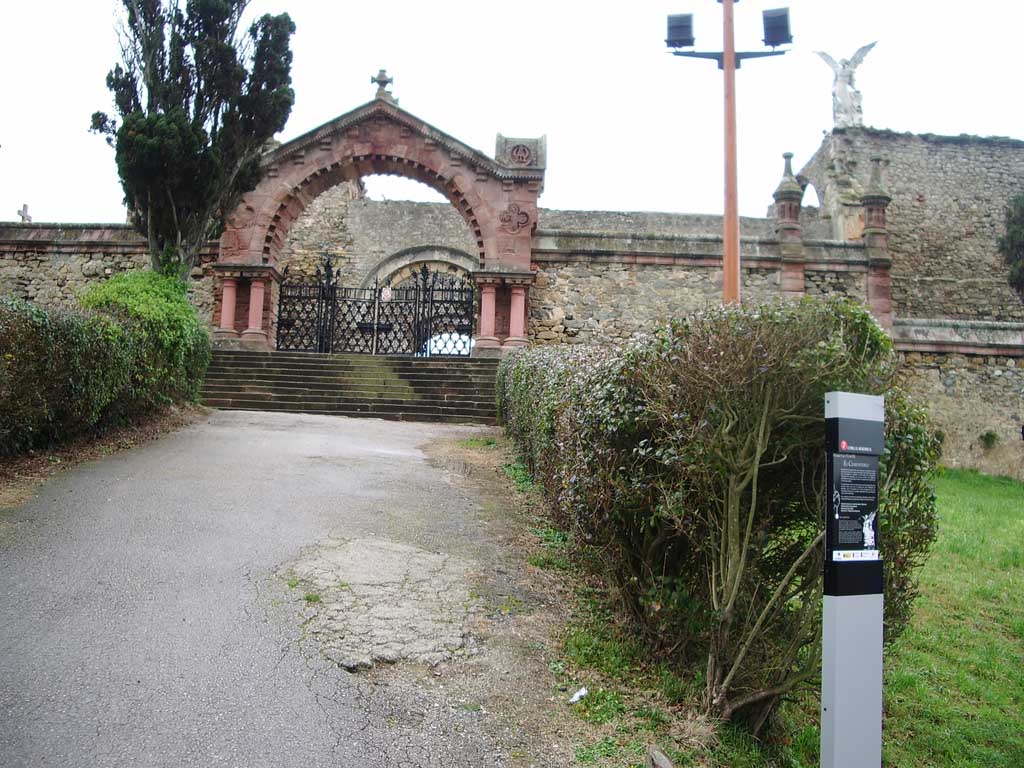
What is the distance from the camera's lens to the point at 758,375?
337cm

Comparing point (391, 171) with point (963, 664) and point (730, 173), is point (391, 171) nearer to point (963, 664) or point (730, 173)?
point (730, 173)

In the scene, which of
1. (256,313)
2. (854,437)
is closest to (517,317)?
(256,313)

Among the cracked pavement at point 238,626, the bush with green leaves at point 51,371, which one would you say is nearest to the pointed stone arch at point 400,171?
the bush with green leaves at point 51,371

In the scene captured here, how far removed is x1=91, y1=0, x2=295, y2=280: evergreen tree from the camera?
42.9ft

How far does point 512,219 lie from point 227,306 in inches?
269

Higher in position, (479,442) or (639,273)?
(639,273)

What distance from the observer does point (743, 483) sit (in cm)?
342

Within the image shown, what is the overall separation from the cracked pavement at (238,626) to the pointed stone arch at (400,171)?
11.0 m

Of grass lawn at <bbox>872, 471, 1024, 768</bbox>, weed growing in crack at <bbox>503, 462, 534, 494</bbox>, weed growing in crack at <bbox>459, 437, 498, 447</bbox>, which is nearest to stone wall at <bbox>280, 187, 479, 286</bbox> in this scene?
weed growing in crack at <bbox>459, 437, 498, 447</bbox>

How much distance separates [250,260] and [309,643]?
604 inches

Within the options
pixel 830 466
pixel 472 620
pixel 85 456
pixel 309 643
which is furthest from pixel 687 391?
pixel 85 456

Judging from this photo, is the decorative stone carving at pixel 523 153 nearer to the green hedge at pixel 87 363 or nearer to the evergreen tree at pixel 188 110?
the evergreen tree at pixel 188 110

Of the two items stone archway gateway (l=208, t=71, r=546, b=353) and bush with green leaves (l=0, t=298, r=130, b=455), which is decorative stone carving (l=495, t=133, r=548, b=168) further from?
bush with green leaves (l=0, t=298, r=130, b=455)

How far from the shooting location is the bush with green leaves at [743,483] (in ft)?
11.0
